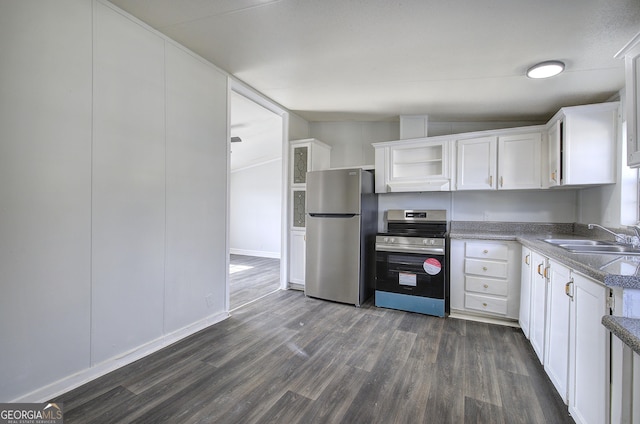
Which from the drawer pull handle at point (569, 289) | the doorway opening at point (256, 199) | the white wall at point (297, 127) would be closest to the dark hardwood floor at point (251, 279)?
the doorway opening at point (256, 199)

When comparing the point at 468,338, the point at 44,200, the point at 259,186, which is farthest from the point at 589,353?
the point at 259,186

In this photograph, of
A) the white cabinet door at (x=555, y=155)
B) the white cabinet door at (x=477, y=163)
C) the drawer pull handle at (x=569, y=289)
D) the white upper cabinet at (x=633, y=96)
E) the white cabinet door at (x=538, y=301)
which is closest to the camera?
the white upper cabinet at (x=633, y=96)

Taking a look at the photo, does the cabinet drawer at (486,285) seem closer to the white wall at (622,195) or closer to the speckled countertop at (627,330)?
the white wall at (622,195)

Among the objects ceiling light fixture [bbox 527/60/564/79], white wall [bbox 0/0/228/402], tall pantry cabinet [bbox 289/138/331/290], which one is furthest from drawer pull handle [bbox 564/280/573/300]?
tall pantry cabinet [bbox 289/138/331/290]

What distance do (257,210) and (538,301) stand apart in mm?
5920

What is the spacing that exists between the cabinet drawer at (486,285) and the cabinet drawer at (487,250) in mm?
238

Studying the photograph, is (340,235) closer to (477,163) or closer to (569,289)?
(477,163)

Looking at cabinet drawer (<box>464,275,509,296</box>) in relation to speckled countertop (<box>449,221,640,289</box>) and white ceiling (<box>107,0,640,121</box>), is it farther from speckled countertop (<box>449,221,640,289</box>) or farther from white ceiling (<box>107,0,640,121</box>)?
white ceiling (<box>107,0,640,121</box>)

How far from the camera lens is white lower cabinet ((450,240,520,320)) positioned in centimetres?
283

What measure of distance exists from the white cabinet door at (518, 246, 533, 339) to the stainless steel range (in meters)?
0.68

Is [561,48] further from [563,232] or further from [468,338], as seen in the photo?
[468,338]

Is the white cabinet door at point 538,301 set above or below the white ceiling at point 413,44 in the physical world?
below

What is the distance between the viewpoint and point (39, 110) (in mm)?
1598

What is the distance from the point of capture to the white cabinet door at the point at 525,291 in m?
2.42
